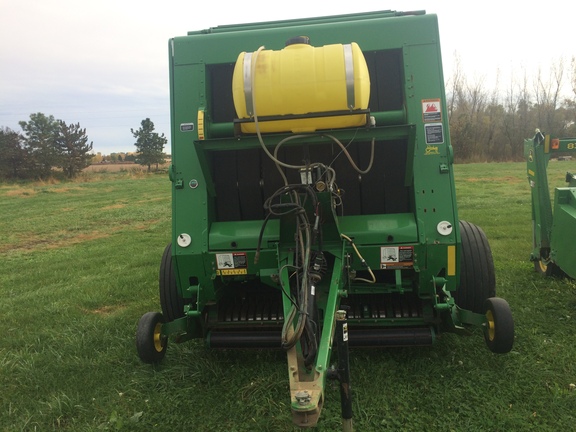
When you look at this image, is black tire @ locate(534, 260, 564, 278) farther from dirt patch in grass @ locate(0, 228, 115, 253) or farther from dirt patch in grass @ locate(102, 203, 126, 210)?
dirt patch in grass @ locate(102, 203, 126, 210)

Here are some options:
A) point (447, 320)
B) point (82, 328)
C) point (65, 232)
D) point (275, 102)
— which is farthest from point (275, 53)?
point (65, 232)

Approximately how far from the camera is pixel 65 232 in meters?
12.0

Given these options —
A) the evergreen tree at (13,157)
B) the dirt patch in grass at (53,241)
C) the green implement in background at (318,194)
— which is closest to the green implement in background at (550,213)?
the green implement in background at (318,194)

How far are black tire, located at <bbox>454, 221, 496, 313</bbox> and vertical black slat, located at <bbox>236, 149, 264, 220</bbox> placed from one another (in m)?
1.61

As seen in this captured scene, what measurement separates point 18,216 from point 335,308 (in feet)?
51.7

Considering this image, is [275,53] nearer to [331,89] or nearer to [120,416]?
[331,89]

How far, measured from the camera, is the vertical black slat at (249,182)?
12.5 ft

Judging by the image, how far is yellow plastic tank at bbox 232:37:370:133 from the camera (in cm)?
290

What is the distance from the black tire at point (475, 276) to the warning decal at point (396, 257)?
61cm

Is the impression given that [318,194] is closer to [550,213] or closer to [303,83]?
[303,83]

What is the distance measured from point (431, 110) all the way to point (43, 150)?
38.8 meters

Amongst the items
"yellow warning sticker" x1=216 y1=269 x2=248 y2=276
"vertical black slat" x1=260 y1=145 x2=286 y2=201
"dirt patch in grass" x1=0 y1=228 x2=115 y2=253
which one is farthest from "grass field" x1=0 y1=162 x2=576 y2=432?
"dirt patch in grass" x1=0 y1=228 x2=115 y2=253

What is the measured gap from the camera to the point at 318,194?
312 centimetres

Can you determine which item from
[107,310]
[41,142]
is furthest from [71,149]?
[107,310]
